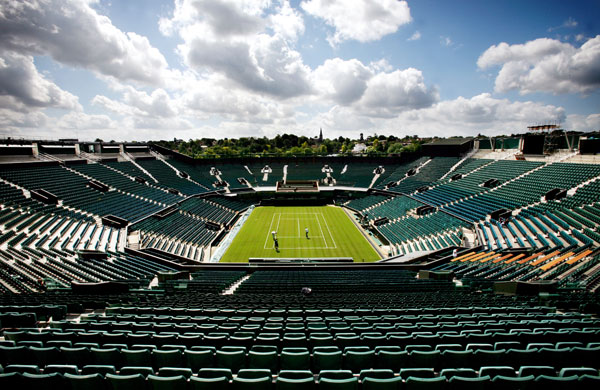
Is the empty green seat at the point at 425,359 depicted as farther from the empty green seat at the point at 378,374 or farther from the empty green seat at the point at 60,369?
the empty green seat at the point at 60,369

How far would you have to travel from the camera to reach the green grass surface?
29.1 meters

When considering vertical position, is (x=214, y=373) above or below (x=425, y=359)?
above

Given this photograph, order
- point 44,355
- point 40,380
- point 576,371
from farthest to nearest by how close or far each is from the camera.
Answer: point 44,355 → point 576,371 → point 40,380

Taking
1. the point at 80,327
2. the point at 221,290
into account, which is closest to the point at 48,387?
the point at 80,327

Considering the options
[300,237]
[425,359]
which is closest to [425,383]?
[425,359]

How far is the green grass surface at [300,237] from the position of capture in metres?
29.1

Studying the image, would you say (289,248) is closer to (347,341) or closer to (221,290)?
(221,290)

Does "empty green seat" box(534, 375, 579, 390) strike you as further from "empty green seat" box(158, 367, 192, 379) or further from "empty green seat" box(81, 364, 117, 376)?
"empty green seat" box(81, 364, 117, 376)

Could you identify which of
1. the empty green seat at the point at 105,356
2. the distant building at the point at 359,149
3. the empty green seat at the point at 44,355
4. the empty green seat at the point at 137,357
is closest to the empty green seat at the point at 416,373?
the empty green seat at the point at 137,357

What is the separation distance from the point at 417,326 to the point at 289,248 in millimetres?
23760

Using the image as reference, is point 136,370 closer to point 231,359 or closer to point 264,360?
point 231,359

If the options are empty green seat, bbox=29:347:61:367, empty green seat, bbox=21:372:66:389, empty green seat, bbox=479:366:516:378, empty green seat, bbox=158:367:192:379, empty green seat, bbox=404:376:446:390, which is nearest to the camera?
empty green seat, bbox=21:372:66:389

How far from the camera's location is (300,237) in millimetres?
34469

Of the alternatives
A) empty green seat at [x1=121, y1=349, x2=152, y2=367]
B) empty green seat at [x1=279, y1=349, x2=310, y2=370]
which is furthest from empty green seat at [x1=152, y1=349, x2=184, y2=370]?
empty green seat at [x1=279, y1=349, x2=310, y2=370]
